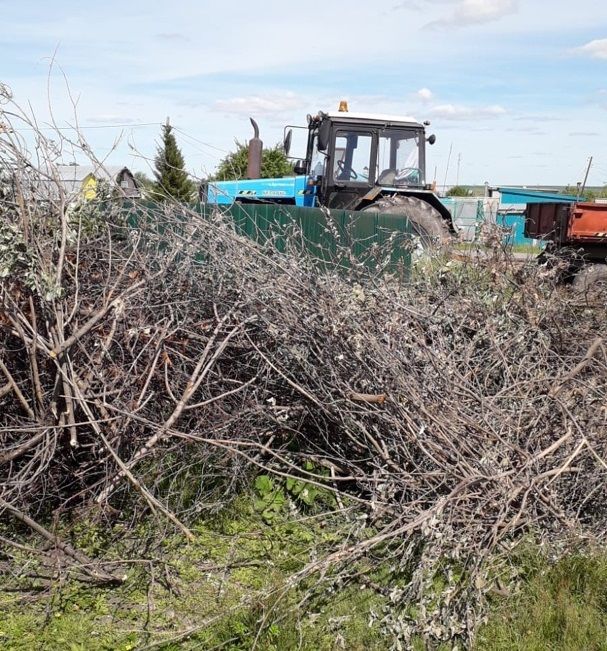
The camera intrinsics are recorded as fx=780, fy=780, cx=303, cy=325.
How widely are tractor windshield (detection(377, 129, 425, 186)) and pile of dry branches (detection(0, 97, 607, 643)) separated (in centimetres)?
700

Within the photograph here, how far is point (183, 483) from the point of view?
4.29 meters

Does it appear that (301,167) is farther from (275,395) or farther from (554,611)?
(554,611)

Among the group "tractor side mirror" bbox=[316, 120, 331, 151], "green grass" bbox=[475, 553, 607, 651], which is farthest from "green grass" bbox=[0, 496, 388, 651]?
"tractor side mirror" bbox=[316, 120, 331, 151]

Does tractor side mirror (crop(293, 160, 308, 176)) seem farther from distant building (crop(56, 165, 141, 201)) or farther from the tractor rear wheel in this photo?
distant building (crop(56, 165, 141, 201))

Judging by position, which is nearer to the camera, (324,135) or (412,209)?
(412,209)

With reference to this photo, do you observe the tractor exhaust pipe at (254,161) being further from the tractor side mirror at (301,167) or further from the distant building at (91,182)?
the distant building at (91,182)

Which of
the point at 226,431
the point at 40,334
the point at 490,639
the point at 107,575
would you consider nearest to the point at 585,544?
the point at 490,639

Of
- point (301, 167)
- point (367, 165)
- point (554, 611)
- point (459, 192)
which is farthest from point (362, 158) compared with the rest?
point (459, 192)

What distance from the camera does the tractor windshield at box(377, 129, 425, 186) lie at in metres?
11.7

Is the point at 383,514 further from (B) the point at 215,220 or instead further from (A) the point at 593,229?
(A) the point at 593,229

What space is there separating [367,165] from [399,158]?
57 cm

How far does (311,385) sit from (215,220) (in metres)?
1.31

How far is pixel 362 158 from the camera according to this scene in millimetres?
11648

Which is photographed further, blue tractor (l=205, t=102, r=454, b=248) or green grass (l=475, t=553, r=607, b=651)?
blue tractor (l=205, t=102, r=454, b=248)
